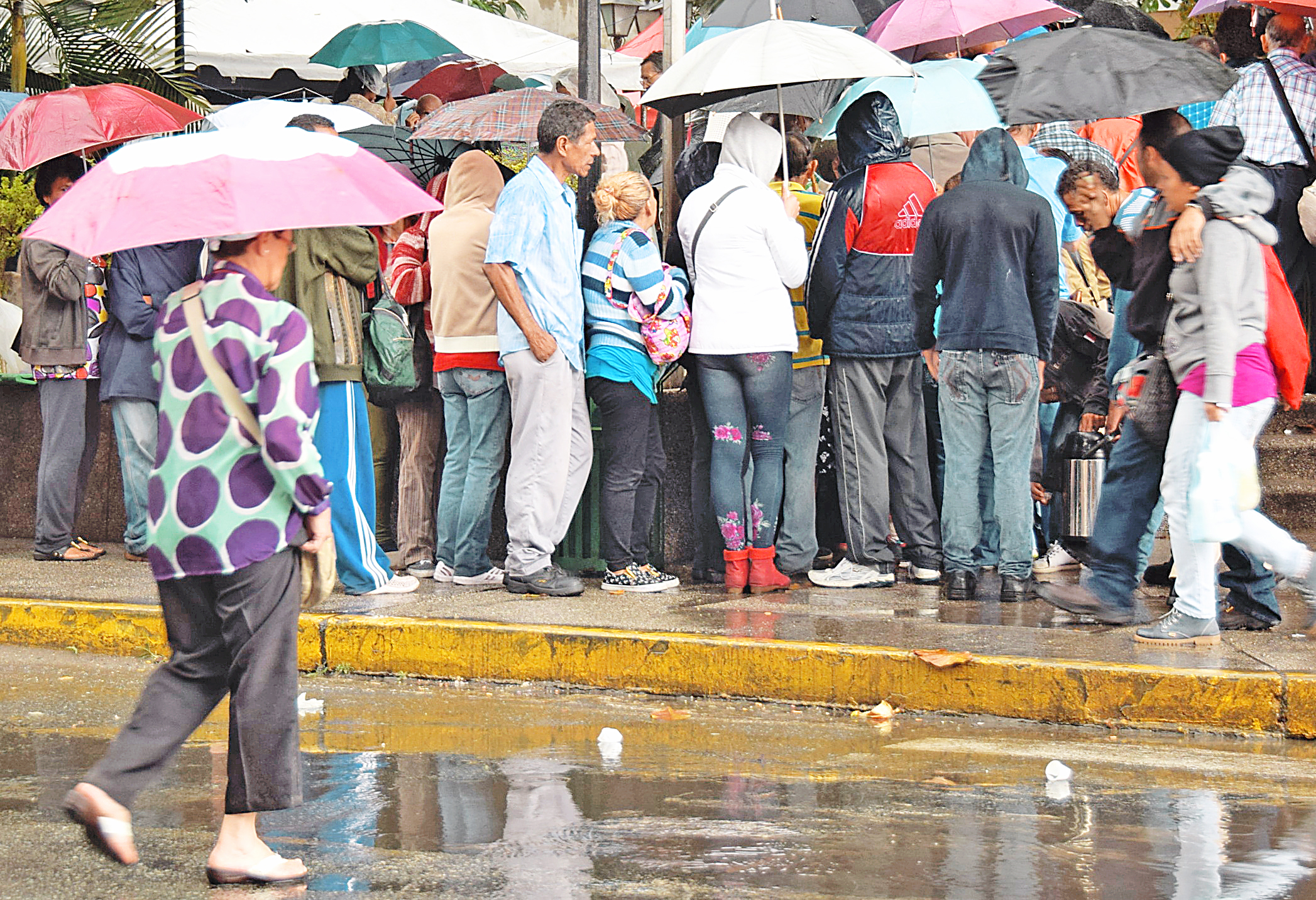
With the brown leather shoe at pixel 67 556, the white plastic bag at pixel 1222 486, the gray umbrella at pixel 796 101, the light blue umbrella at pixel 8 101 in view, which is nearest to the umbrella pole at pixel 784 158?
the gray umbrella at pixel 796 101

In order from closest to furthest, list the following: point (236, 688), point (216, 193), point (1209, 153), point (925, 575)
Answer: point (216, 193)
point (236, 688)
point (1209, 153)
point (925, 575)

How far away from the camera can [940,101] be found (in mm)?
8797

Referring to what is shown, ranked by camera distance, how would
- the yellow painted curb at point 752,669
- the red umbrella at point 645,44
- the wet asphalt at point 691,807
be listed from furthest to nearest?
the red umbrella at point 645,44
the yellow painted curb at point 752,669
the wet asphalt at point 691,807

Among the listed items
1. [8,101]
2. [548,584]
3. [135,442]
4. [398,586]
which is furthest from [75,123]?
[548,584]

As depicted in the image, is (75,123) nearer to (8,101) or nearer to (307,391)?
(8,101)

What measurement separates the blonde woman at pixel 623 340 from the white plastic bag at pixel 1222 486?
2.60 meters

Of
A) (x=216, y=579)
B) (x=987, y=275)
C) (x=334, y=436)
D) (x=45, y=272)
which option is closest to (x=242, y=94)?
(x=45, y=272)

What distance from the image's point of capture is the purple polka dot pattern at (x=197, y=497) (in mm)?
4148

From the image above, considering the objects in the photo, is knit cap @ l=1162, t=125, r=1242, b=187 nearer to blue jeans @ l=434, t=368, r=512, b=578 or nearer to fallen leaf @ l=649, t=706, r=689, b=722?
fallen leaf @ l=649, t=706, r=689, b=722

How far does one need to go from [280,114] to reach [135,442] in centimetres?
194

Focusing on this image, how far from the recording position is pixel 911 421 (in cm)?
826

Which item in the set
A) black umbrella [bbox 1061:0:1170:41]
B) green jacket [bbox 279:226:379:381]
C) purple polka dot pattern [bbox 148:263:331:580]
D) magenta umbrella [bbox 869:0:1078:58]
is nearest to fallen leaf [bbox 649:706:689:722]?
green jacket [bbox 279:226:379:381]

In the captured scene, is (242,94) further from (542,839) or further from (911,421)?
(542,839)

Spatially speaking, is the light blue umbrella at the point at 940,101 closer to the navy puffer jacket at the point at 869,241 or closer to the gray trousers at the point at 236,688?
the navy puffer jacket at the point at 869,241
